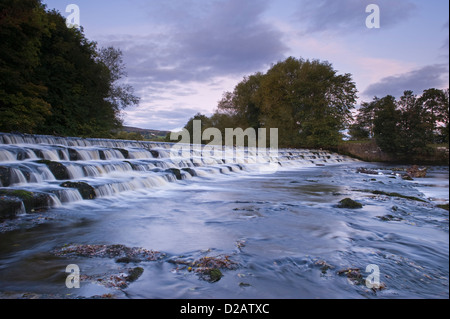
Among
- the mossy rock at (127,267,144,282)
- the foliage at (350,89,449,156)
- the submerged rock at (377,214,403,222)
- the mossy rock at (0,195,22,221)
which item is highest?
the foliage at (350,89,449,156)

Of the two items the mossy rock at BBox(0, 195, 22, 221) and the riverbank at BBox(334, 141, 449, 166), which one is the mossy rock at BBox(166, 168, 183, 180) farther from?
the riverbank at BBox(334, 141, 449, 166)

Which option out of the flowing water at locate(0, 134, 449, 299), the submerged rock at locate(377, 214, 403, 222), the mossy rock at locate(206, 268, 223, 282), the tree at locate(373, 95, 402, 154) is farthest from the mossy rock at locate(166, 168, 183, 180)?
the tree at locate(373, 95, 402, 154)

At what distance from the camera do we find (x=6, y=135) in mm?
10000

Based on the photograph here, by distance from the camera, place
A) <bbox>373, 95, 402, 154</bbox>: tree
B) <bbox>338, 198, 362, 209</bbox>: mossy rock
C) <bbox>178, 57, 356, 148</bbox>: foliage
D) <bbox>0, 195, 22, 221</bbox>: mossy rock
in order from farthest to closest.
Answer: <bbox>178, 57, 356, 148</bbox>: foliage < <bbox>373, 95, 402, 154</bbox>: tree < <bbox>338, 198, 362, 209</bbox>: mossy rock < <bbox>0, 195, 22, 221</bbox>: mossy rock

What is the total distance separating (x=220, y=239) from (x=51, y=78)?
21.4m

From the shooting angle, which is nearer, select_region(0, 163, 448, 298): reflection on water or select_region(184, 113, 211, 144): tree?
select_region(0, 163, 448, 298): reflection on water

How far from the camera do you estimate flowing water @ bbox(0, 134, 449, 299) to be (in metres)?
2.36

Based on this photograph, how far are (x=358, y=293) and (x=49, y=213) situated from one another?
16.4ft

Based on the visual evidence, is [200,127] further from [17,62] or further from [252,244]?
[252,244]

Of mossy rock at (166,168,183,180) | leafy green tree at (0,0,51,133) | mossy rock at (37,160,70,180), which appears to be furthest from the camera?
leafy green tree at (0,0,51,133)

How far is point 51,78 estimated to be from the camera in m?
19.7

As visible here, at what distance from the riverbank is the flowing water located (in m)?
17.9

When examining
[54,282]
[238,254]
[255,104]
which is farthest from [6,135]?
[255,104]

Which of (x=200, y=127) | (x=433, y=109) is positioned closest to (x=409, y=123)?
(x=433, y=109)
